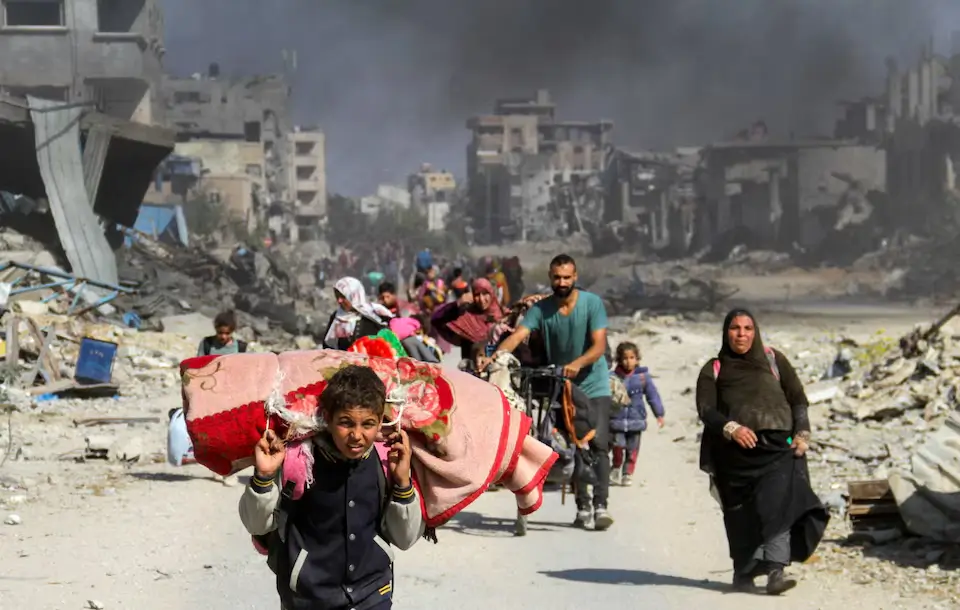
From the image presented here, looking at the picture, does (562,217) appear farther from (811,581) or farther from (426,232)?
(811,581)

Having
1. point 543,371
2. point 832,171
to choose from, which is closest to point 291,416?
point 543,371

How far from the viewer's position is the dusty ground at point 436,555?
21.4ft

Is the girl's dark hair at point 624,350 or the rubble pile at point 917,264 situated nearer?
the girl's dark hair at point 624,350

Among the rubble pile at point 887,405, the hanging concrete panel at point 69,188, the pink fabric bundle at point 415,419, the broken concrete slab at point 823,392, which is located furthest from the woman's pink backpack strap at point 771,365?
the hanging concrete panel at point 69,188

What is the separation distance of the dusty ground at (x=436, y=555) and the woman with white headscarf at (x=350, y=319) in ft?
3.87

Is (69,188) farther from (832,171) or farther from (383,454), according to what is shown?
(832,171)

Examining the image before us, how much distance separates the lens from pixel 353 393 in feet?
11.5

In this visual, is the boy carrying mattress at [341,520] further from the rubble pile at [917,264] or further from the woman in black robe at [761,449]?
the rubble pile at [917,264]

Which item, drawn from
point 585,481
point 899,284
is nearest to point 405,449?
point 585,481

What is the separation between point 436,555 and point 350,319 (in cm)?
146

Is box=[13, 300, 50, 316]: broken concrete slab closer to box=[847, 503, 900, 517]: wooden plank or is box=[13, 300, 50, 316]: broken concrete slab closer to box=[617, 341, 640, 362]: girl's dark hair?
box=[617, 341, 640, 362]: girl's dark hair

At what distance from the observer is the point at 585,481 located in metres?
8.32

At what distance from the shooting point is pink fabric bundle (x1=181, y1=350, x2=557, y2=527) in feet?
11.9

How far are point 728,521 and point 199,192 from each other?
58.4 meters
